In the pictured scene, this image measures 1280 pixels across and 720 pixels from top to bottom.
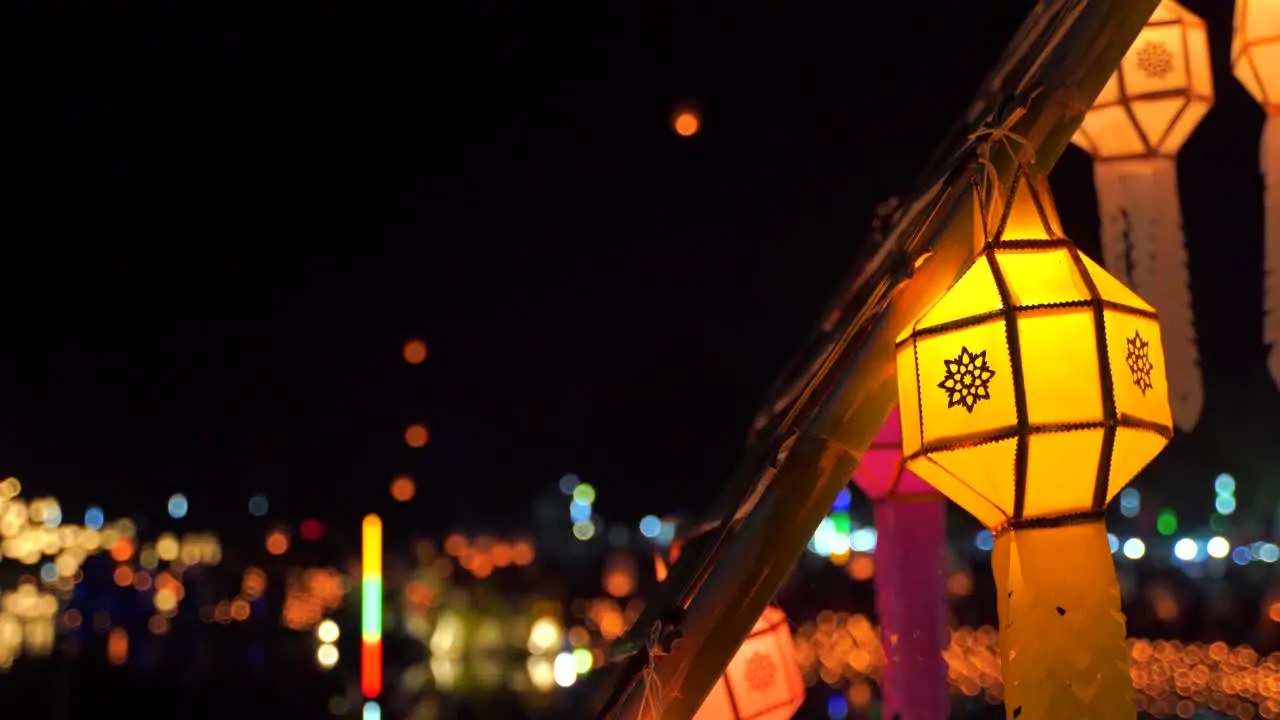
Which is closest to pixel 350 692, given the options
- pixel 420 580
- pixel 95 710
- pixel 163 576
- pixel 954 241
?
pixel 95 710

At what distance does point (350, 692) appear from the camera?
28172 millimetres

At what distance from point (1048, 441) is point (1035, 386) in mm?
137

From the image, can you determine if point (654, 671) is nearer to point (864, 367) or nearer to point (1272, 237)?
point (864, 367)

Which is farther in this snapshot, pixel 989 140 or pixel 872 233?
pixel 872 233

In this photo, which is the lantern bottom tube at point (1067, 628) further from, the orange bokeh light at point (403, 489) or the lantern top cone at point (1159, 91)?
the orange bokeh light at point (403, 489)

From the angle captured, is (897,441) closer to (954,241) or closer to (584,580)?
(954,241)

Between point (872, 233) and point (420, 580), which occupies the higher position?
point (420, 580)

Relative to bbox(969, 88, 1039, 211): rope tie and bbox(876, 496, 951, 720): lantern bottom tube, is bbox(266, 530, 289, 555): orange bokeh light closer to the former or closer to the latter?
bbox(876, 496, 951, 720): lantern bottom tube

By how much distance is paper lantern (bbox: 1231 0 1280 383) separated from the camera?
4.72 metres

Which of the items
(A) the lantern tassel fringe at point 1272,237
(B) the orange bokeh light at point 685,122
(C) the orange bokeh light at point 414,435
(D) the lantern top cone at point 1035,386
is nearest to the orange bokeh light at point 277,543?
(C) the orange bokeh light at point 414,435

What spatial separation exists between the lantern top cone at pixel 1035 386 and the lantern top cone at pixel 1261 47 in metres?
1.44

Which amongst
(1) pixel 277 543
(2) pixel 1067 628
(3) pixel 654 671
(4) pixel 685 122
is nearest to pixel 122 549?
(1) pixel 277 543

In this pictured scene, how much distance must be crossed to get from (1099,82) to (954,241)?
593 mm

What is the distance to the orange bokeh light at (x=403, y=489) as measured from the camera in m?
27.4
